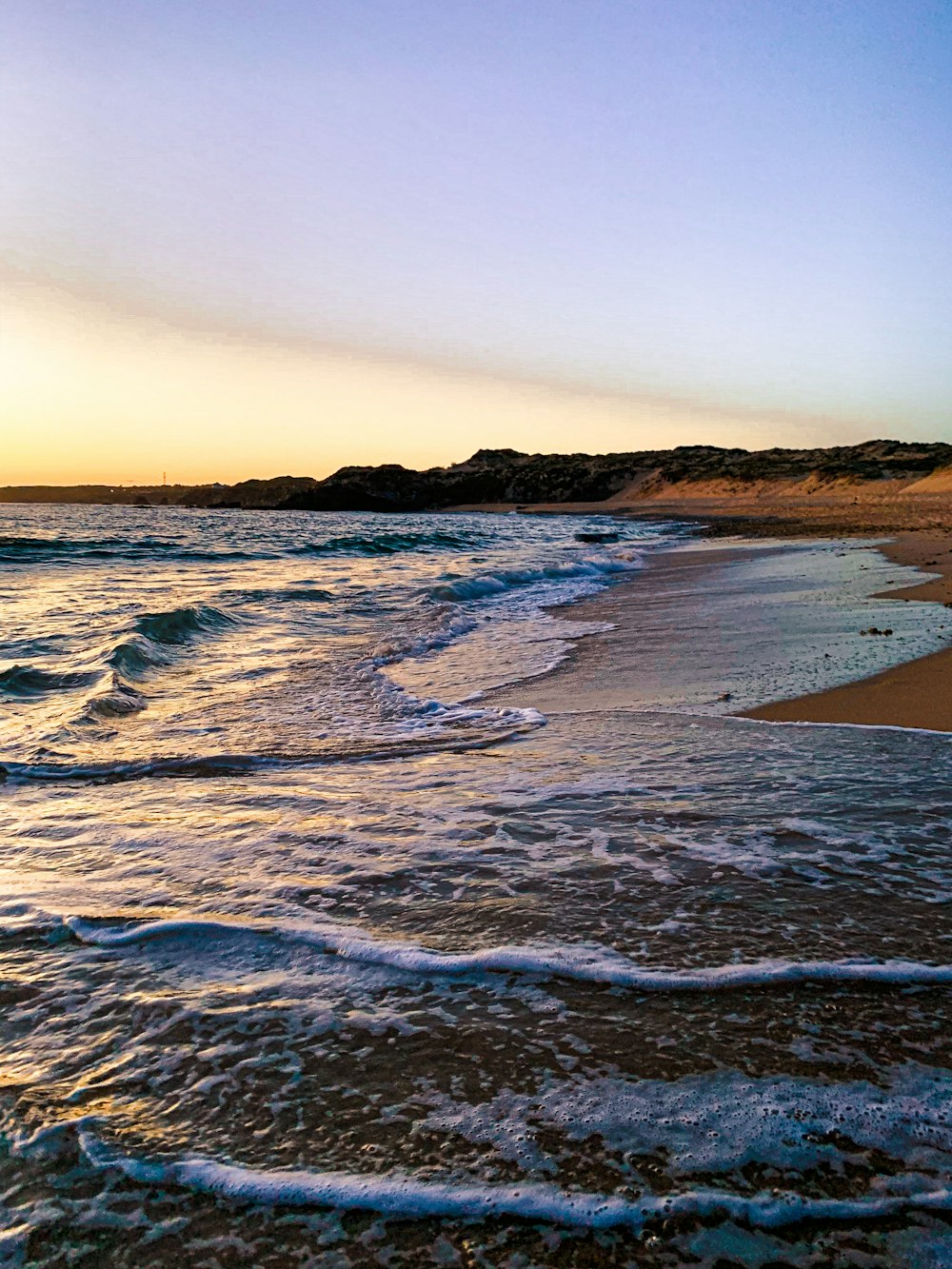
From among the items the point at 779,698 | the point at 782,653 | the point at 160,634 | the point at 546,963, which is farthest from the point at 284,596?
the point at 546,963

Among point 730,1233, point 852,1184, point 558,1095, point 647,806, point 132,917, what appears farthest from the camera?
point 647,806

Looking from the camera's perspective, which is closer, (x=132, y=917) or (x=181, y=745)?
(x=132, y=917)

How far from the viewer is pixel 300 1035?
218cm

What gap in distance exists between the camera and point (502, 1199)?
1.63m

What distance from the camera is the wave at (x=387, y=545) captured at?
93.4 ft

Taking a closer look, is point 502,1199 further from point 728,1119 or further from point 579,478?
point 579,478

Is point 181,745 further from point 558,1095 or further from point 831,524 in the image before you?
point 831,524

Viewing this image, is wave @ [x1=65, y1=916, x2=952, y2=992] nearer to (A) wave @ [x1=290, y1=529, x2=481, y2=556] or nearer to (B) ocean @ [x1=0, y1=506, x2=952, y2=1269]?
(B) ocean @ [x1=0, y1=506, x2=952, y2=1269]

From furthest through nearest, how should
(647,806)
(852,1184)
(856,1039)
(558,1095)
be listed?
(647,806), (856,1039), (558,1095), (852,1184)

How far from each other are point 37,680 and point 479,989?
6767mm

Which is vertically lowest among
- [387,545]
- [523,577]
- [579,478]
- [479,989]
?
[523,577]

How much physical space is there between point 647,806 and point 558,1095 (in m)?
1.99

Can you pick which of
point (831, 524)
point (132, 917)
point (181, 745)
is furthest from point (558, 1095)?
point (831, 524)

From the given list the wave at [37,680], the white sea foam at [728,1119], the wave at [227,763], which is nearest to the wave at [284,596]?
the wave at [37,680]
